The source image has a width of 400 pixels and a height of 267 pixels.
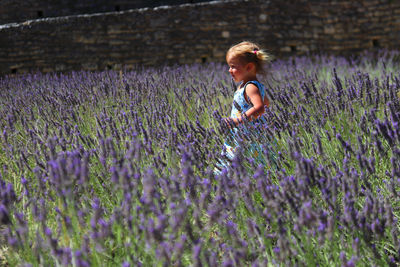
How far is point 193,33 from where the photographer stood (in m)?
8.33

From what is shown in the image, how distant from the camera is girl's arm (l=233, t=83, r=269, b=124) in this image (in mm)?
2400

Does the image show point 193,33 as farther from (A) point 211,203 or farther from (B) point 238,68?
(A) point 211,203

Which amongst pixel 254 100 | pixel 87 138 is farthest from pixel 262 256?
pixel 254 100

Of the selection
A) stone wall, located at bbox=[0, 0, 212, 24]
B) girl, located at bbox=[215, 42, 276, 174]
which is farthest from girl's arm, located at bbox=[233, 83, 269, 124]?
stone wall, located at bbox=[0, 0, 212, 24]

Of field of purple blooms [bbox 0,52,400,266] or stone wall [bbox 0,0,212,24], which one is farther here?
stone wall [bbox 0,0,212,24]

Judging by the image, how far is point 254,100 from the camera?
96.3 inches

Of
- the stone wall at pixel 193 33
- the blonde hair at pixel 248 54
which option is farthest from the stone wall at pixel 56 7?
the blonde hair at pixel 248 54

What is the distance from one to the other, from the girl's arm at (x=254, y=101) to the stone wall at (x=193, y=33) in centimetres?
602

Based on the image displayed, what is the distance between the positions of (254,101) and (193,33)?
6213 millimetres

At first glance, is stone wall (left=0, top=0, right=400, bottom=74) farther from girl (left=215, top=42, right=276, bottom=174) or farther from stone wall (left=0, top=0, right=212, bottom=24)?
girl (left=215, top=42, right=276, bottom=174)

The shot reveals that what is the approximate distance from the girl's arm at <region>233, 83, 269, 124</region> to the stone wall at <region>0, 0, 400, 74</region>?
602 centimetres

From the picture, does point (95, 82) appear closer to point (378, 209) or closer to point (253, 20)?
point (378, 209)

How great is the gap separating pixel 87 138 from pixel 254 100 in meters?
1.04

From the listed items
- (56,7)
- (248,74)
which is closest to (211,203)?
(248,74)
